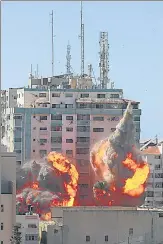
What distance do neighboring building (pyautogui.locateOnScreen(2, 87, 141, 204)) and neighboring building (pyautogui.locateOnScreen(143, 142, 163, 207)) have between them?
7.97 ft

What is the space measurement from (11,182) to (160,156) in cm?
1761

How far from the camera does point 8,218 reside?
25.3m

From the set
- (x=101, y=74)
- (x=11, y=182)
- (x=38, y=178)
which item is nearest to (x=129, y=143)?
(x=38, y=178)

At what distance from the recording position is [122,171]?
36.1 m

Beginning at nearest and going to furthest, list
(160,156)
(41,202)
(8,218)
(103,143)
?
1. (8,218)
2. (41,202)
3. (103,143)
4. (160,156)

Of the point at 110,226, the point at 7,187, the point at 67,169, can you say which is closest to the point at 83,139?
the point at 67,169

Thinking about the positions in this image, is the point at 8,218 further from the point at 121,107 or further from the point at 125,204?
the point at 121,107

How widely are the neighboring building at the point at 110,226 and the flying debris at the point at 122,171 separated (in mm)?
7144

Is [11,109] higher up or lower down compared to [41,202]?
higher up

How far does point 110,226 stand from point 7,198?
4.28m

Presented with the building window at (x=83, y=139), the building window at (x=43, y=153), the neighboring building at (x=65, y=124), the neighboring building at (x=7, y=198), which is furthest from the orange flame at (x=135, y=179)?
the neighboring building at (x=7, y=198)

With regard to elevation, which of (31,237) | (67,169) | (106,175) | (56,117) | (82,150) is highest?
(56,117)

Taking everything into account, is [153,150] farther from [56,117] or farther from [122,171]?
[122,171]

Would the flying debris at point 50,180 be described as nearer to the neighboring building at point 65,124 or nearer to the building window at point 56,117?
the neighboring building at point 65,124
